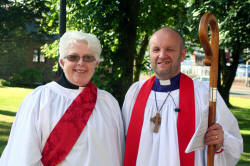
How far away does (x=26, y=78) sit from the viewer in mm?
30875

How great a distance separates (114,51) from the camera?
27.6 ft

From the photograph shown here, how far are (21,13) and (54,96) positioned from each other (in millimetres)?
12593

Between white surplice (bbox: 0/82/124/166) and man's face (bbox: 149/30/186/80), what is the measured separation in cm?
65

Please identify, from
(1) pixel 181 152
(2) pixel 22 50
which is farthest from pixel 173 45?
(2) pixel 22 50

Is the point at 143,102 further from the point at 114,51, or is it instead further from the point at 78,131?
the point at 114,51

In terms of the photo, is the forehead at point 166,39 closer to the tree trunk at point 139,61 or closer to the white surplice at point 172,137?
the white surplice at point 172,137

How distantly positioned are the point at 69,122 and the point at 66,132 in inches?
3.4

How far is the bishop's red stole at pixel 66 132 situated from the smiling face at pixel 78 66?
160 mm

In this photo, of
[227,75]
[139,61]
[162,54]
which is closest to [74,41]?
[162,54]

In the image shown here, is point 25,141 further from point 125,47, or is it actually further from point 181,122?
point 125,47

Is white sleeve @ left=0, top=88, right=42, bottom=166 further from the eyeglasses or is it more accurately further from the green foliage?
the green foliage

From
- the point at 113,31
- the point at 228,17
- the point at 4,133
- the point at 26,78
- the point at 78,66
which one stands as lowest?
the point at 4,133

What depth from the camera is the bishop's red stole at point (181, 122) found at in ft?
9.50

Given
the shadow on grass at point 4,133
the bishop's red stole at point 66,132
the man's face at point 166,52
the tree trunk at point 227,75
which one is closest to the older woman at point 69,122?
the bishop's red stole at point 66,132
